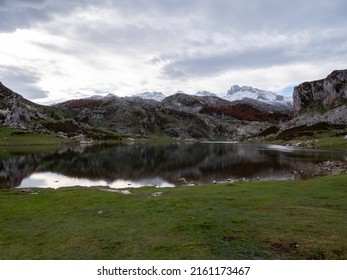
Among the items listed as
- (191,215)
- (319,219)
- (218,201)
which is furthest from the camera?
(218,201)

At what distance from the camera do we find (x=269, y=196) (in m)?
34.7

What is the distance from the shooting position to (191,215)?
25.2 m

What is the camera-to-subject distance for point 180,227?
21781 millimetres

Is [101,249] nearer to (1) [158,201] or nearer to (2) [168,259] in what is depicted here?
(2) [168,259]

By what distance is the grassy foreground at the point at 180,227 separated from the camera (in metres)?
17.2

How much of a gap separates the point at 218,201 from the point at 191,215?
7.64 meters

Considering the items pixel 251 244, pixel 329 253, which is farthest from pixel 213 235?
pixel 329 253

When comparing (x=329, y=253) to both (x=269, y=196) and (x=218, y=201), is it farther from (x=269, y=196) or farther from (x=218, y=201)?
(x=269, y=196)

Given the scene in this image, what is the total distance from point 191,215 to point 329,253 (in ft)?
36.5

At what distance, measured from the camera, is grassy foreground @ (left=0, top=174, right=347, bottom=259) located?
17.2 m
